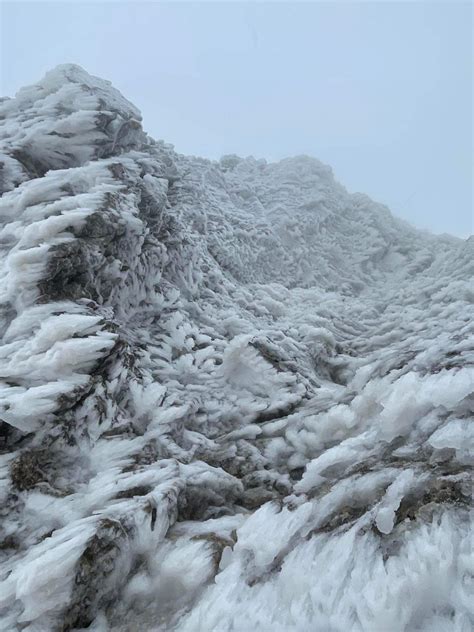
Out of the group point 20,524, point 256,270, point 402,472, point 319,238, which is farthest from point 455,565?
point 319,238

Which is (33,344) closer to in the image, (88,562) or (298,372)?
(88,562)

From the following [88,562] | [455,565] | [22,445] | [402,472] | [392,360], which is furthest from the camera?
[392,360]

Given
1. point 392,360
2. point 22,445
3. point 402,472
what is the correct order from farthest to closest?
point 392,360 → point 22,445 → point 402,472

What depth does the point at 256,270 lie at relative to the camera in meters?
15.0

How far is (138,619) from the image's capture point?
4.08 metres

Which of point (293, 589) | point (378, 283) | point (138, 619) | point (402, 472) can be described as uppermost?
point (378, 283)

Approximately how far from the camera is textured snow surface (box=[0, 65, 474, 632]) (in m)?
3.73

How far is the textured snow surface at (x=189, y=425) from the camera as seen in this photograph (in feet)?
12.3

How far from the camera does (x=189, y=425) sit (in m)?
7.07

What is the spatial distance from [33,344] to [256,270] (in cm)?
985

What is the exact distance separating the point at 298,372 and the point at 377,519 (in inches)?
184

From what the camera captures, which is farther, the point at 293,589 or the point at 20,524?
the point at 20,524

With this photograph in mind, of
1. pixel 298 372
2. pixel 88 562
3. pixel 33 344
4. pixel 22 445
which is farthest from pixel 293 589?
pixel 298 372

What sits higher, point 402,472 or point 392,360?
point 392,360
